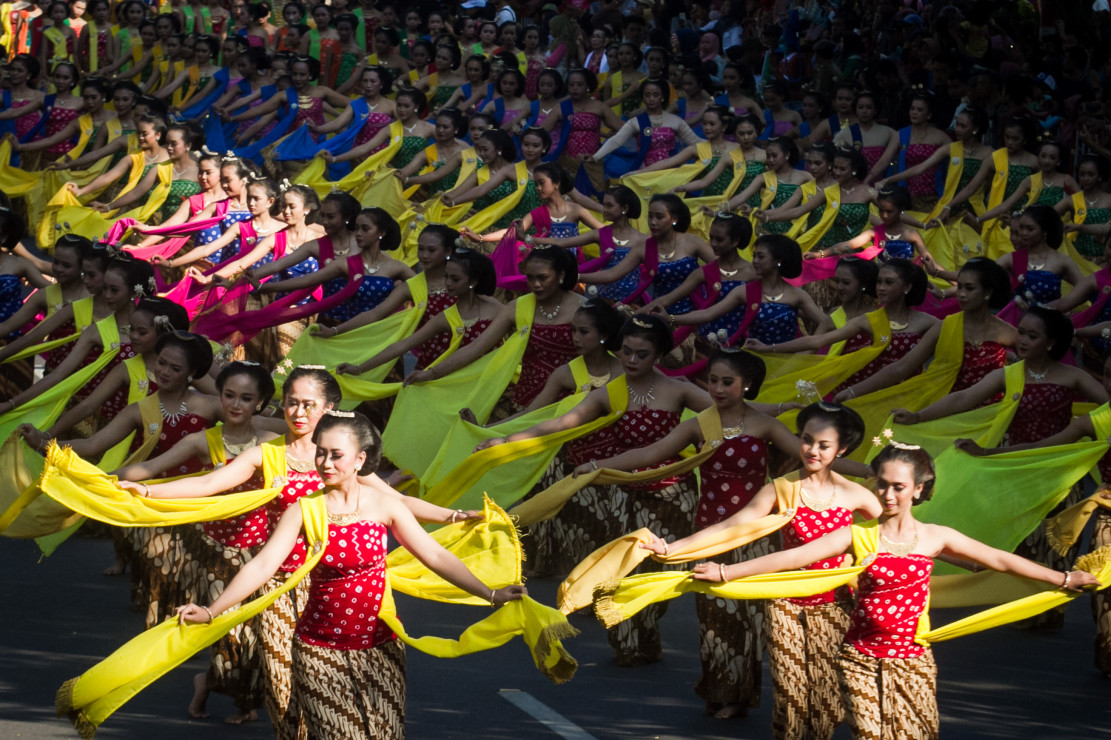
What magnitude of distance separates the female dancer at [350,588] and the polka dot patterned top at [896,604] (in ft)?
4.20

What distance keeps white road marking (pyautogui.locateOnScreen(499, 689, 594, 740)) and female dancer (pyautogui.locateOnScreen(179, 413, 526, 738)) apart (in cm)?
131

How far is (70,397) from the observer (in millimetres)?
8961

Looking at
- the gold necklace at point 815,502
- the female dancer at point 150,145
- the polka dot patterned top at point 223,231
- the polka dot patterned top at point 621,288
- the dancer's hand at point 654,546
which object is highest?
the female dancer at point 150,145

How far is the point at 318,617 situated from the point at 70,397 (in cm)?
384

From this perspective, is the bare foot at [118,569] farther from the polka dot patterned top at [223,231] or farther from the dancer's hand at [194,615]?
the dancer's hand at [194,615]

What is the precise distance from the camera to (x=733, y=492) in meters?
7.17

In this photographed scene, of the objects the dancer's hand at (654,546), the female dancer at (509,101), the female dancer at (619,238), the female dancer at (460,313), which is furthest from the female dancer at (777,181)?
the dancer's hand at (654,546)

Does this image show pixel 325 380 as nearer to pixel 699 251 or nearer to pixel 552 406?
pixel 552 406

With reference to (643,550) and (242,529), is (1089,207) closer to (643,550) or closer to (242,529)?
(643,550)

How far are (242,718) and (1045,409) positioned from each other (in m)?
3.84

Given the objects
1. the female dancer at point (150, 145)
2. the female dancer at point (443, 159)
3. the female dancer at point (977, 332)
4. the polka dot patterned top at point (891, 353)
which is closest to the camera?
the female dancer at point (977, 332)

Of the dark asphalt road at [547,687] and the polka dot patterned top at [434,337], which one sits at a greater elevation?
the polka dot patterned top at [434,337]

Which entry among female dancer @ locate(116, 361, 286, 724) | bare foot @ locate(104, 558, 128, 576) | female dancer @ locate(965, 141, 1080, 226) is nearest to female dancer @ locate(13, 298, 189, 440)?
bare foot @ locate(104, 558, 128, 576)

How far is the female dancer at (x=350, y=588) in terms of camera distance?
552cm
